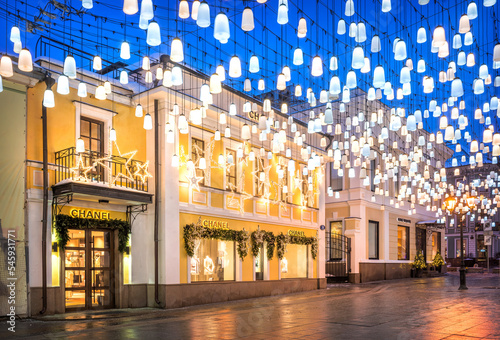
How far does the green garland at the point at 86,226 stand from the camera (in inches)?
612

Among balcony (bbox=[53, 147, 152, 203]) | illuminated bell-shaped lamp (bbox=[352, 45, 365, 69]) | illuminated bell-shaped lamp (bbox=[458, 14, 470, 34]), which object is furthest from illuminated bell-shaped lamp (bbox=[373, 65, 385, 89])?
balcony (bbox=[53, 147, 152, 203])

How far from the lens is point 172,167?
18.4 m

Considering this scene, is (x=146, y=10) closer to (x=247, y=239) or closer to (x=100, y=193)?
(x=100, y=193)

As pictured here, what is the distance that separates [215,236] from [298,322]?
7108mm

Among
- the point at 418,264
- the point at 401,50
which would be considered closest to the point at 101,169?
the point at 401,50

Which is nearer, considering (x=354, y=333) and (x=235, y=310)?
(x=354, y=333)

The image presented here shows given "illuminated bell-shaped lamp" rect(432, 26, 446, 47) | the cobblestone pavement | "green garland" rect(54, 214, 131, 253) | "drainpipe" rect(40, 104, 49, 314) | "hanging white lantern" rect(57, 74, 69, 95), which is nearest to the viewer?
"illuminated bell-shaped lamp" rect(432, 26, 446, 47)

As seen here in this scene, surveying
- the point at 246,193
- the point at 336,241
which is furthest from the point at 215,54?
the point at 336,241

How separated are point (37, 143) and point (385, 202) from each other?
23766 millimetres

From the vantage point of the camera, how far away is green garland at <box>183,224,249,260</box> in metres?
18.7

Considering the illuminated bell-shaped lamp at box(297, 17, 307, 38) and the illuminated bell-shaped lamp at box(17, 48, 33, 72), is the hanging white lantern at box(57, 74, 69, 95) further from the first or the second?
the illuminated bell-shaped lamp at box(297, 17, 307, 38)

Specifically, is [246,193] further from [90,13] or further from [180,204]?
[90,13]

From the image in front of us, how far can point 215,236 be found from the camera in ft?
65.0

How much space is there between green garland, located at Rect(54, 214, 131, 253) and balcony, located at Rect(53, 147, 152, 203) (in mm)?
880
